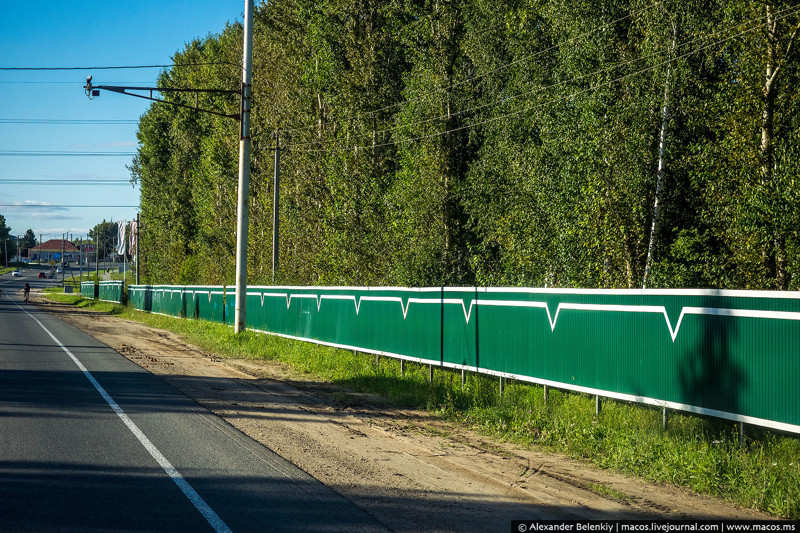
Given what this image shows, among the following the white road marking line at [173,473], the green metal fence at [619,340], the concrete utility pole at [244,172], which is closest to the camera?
the white road marking line at [173,473]

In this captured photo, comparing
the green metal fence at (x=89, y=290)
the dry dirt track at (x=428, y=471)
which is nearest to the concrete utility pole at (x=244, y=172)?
the dry dirt track at (x=428, y=471)

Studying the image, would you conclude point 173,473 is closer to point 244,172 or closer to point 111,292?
point 244,172

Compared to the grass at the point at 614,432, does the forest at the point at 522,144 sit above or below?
above

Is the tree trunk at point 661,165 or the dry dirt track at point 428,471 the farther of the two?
the tree trunk at point 661,165

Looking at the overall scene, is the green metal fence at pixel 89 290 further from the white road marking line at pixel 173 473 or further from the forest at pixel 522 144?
the white road marking line at pixel 173 473

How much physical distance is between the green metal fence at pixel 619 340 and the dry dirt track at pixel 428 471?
1651 mm

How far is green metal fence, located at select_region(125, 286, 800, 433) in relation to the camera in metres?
8.03

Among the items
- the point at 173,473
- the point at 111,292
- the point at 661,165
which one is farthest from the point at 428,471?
the point at 111,292

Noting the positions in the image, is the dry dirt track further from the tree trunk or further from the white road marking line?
the tree trunk

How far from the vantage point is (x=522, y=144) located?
2919cm

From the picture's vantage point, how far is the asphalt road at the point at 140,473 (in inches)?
235

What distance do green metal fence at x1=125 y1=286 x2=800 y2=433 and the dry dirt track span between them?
1.65m

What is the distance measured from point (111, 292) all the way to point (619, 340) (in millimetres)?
73398

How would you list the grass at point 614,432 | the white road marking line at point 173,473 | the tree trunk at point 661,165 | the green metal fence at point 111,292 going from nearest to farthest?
the white road marking line at point 173,473, the grass at point 614,432, the tree trunk at point 661,165, the green metal fence at point 111,292
